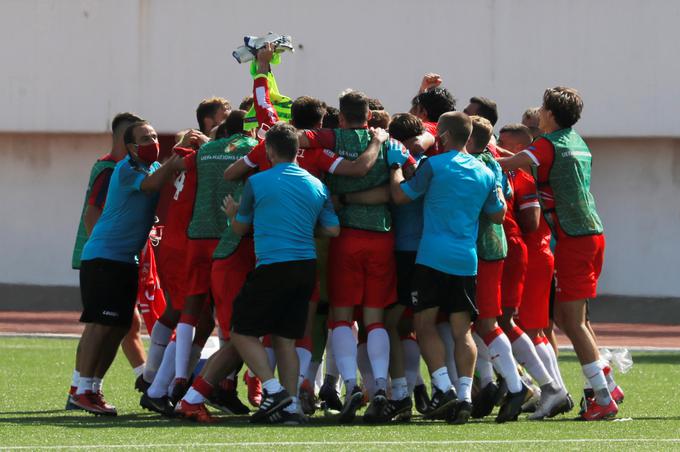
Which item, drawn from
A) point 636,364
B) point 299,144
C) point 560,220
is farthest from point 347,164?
point 636,364

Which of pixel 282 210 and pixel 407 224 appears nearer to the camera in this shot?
pixel 282 210

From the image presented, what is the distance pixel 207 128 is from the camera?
11.1 meters

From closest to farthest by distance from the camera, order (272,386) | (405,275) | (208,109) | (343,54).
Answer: (272,386), (405,275), (208,109), (343,54)

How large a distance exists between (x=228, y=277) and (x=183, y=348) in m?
0.70

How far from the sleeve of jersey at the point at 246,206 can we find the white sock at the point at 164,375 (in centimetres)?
131

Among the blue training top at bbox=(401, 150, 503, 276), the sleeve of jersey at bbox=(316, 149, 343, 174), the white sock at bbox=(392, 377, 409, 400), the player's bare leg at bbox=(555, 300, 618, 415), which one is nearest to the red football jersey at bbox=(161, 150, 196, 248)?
the sleeve of jersey at bbox=(316, 149, 343, 174)

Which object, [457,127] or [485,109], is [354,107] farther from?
[485,109]

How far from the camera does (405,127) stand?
10203 mm

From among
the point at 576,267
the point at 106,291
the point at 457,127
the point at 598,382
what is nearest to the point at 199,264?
the point at 106,291

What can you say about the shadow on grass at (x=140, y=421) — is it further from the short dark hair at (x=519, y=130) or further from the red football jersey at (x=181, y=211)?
the short dark hair at (x=519, y=130)

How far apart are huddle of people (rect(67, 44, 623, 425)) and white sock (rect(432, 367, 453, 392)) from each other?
0.06m

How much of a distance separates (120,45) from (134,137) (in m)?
16.4

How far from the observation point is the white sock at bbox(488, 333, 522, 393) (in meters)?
9.77

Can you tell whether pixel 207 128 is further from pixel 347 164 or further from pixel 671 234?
pixel 671 234
